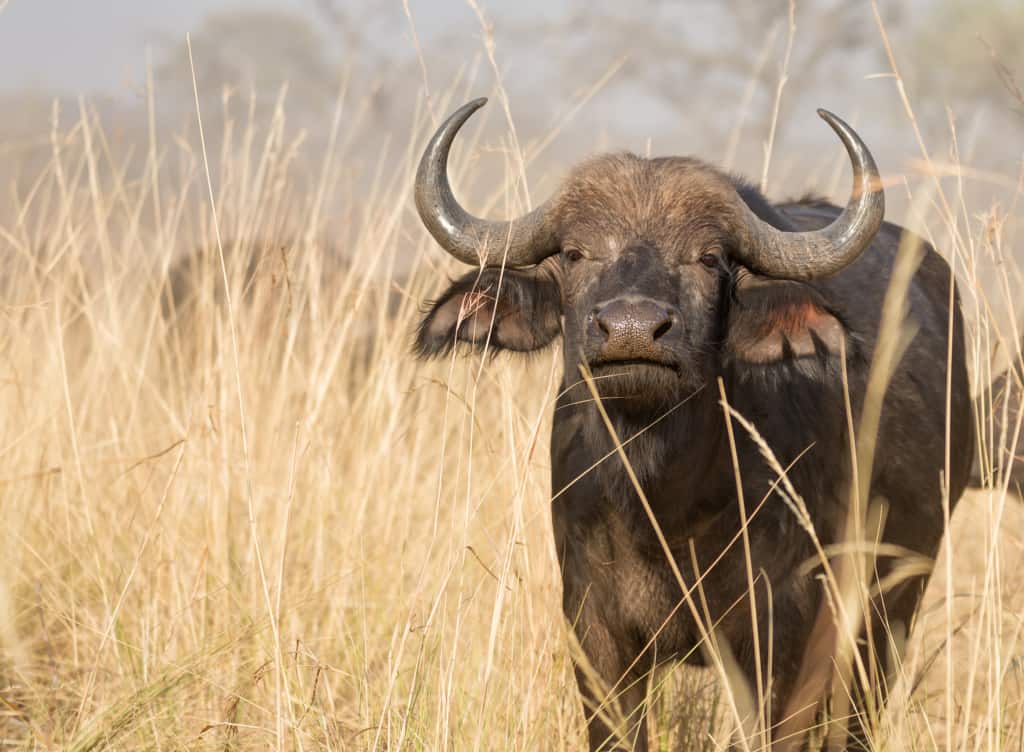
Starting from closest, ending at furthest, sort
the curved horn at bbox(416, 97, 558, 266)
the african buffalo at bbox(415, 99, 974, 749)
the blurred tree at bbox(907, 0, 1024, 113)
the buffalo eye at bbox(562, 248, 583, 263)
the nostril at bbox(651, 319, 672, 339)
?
the nostril at bbox(651, 319, 672, 339) → the african buffalo at bbox(415, 99, 974, 749) → the buffalo eye at bbox(562, 248, 583, 263) → the curved horn at bbox(416, 97, 558, 266) → the blurred tree at bbox(907, 0, 1024, 113)

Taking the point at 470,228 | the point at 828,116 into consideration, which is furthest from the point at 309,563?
the point at 828,116

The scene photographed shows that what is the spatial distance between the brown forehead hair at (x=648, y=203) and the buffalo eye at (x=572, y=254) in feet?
0.11

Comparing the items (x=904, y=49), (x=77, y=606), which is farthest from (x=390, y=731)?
(x=904, y=49)

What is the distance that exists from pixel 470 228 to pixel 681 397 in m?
0.82

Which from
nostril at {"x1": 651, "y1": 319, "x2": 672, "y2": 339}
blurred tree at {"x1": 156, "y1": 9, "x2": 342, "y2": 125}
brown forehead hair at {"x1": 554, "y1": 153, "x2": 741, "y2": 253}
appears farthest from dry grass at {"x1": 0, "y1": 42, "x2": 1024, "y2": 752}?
blurred tree at {"x1": 156, "y1": 9, "x2": 342, "y2": 125}

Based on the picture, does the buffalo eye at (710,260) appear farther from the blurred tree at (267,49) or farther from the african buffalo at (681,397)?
the blurred tree at (267,49)

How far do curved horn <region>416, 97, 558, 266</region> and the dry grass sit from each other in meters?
0.36

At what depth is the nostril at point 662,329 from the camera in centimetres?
303

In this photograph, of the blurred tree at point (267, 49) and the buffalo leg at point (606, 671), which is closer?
the buffalo leg at point (606, 671)

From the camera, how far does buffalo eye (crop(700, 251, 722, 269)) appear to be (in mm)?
3465

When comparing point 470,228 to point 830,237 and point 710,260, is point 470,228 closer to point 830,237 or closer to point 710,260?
point 710,260

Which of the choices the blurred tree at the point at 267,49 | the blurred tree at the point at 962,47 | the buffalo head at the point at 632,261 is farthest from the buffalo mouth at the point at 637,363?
the blurred tree at the point at 267,49

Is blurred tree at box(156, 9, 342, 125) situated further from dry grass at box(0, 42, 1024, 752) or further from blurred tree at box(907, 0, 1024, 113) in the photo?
dry grass at box(0, 42, 1024, 752)

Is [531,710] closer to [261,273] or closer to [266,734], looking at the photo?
[266,734]
